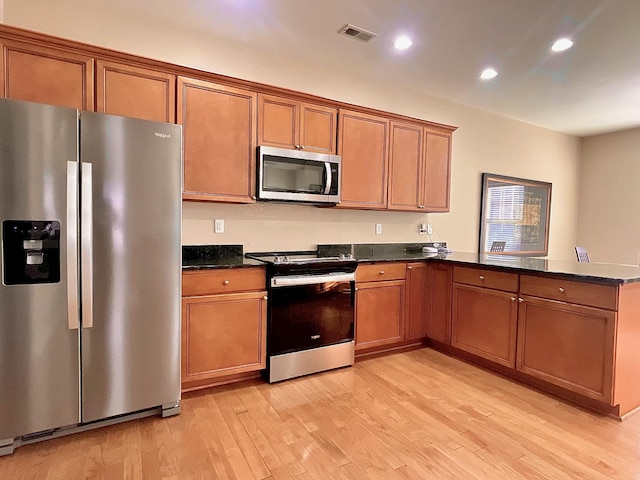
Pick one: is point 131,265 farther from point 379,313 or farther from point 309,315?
point 379,313

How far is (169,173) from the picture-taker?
2.14 meters

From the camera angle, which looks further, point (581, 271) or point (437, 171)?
point (437, 171)

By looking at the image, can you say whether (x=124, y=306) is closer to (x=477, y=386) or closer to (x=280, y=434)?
(x=280, y=434)

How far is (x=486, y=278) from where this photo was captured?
302 centimetres

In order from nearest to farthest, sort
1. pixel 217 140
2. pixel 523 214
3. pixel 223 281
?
pixel 223 281 < pixel 217 140 < pixel 523 214

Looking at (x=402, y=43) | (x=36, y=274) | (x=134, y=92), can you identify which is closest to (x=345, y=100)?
(x=402, y=43)

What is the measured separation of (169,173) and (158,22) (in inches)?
57.6

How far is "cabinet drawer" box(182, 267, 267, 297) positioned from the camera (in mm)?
2428

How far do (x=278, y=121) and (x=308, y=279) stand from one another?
131 centimetres

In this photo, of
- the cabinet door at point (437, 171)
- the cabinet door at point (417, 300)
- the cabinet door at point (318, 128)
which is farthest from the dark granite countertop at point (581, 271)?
the cabinet door at point (318, 128)

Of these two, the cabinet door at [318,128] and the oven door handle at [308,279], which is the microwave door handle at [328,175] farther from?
the oven door handle at [308,279]

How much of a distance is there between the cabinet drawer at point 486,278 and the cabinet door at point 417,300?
0.32m

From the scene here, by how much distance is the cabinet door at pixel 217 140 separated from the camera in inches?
103

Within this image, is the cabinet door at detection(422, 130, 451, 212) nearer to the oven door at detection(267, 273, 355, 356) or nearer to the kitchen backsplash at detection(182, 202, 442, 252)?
the kitchen backsplash at detection(182, 202, 442, 252)
